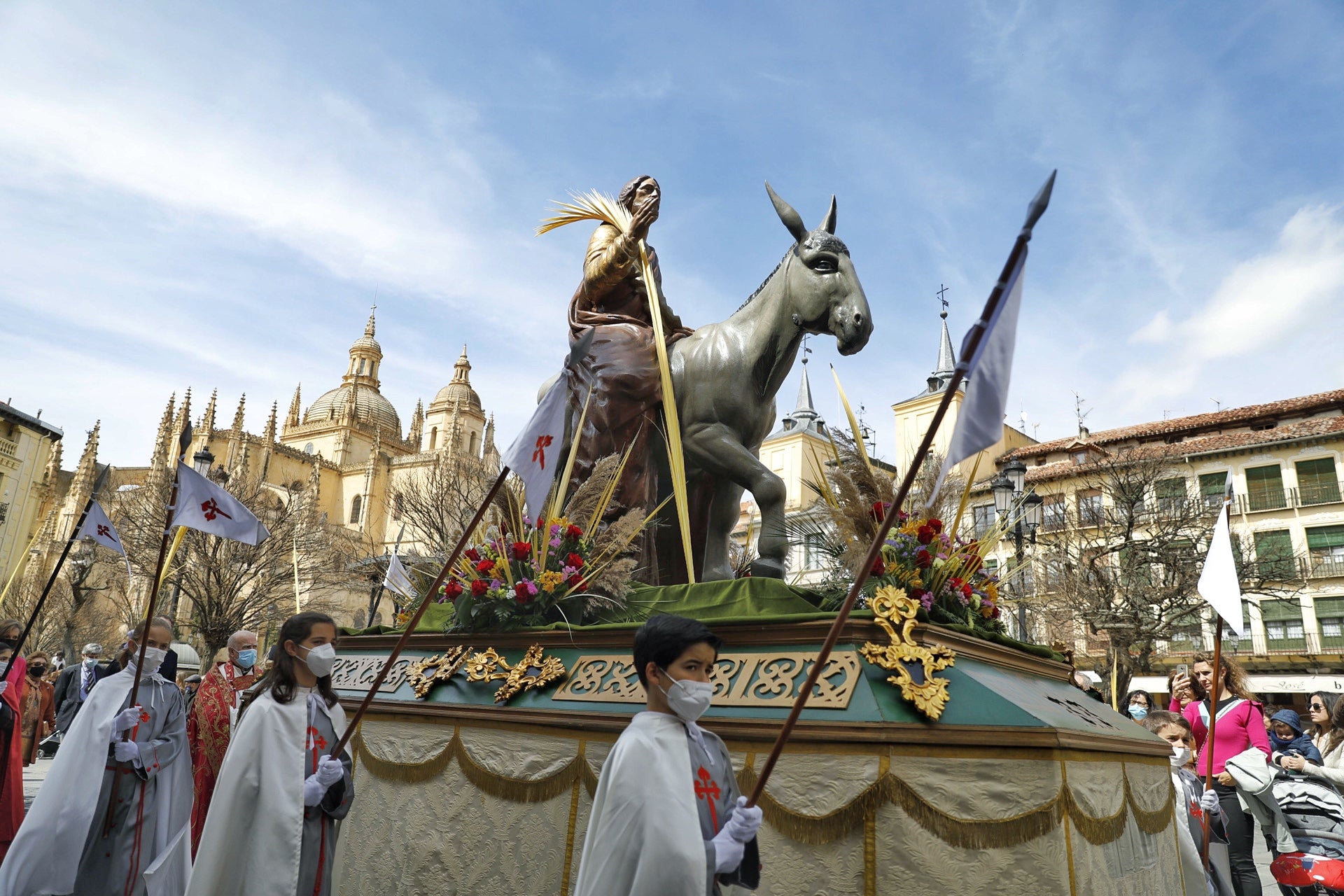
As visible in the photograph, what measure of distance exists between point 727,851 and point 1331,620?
3708 centimetres

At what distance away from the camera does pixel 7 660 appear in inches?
255

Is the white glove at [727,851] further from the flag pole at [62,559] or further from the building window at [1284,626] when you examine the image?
the building window at [1284,626]

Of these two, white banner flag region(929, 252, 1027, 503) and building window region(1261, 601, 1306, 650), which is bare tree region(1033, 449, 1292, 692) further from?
white banner flag region(929, 252, 1027, 503)

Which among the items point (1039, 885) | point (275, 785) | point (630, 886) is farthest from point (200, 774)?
point (1039, 885)

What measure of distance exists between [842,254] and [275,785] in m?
3.98

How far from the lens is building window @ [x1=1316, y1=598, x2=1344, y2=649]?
1222 inches

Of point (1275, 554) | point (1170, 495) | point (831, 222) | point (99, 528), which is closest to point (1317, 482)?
point (1275, 554)

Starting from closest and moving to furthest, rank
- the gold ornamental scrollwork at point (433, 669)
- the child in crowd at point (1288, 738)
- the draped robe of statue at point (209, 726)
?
1. the gold ornamental scrollwork at point (433, 669)
2. the draped robe of statue at point (209, 726)
3. the child in crowd at point (1288, 738)

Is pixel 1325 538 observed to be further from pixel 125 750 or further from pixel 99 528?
pixel 125 750

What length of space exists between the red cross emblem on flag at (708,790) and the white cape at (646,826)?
0.10 m

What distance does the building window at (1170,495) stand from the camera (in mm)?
25469

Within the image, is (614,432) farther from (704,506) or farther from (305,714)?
(305,714)

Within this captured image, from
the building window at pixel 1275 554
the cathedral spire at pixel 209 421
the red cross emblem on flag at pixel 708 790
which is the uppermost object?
the cathedral spire at pixel 209 421

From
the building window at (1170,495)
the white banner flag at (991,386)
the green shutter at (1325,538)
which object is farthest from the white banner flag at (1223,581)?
the green shutter at (1325,538)
